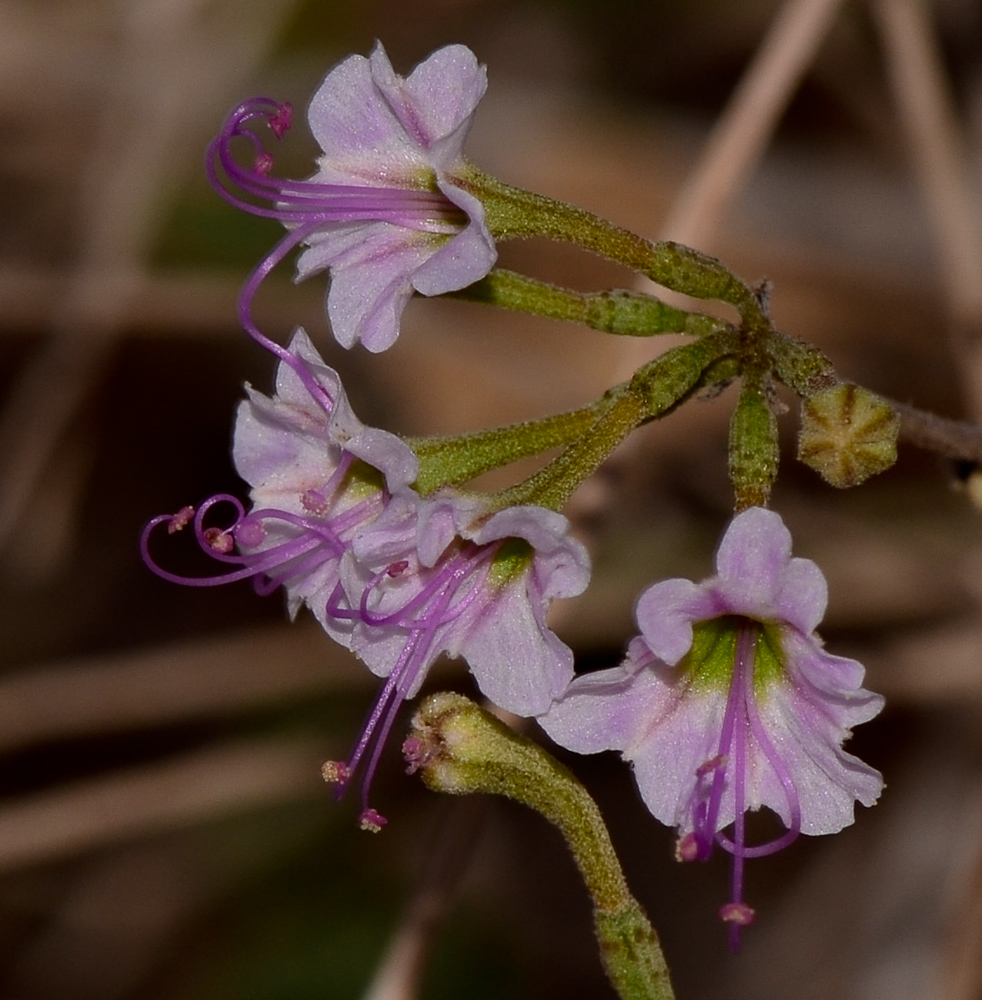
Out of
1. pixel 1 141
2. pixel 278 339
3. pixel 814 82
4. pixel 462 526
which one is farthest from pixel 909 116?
pixel 1 141

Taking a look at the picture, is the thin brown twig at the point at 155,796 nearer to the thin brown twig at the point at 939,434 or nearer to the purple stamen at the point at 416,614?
the purple stamen at the point at 416,614

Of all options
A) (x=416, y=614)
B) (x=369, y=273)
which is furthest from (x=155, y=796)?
(x=369, y=273)

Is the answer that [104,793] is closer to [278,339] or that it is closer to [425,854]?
[425,854]

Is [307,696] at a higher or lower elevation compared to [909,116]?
lower

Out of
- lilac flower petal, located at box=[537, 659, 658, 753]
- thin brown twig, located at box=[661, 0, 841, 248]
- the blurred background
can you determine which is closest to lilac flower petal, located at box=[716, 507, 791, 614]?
lilac flower petal, located at box=[537, 659, 658, 753]

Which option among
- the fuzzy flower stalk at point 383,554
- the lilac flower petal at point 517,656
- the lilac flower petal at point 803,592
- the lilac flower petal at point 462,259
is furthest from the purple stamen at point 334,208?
the lilac flower petal at point 803,592

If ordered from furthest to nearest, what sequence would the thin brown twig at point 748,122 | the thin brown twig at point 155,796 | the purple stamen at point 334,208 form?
the thin brown twig at point 155,796, the thin brown twig at point 748,122, the purple stamen at point 334,208
